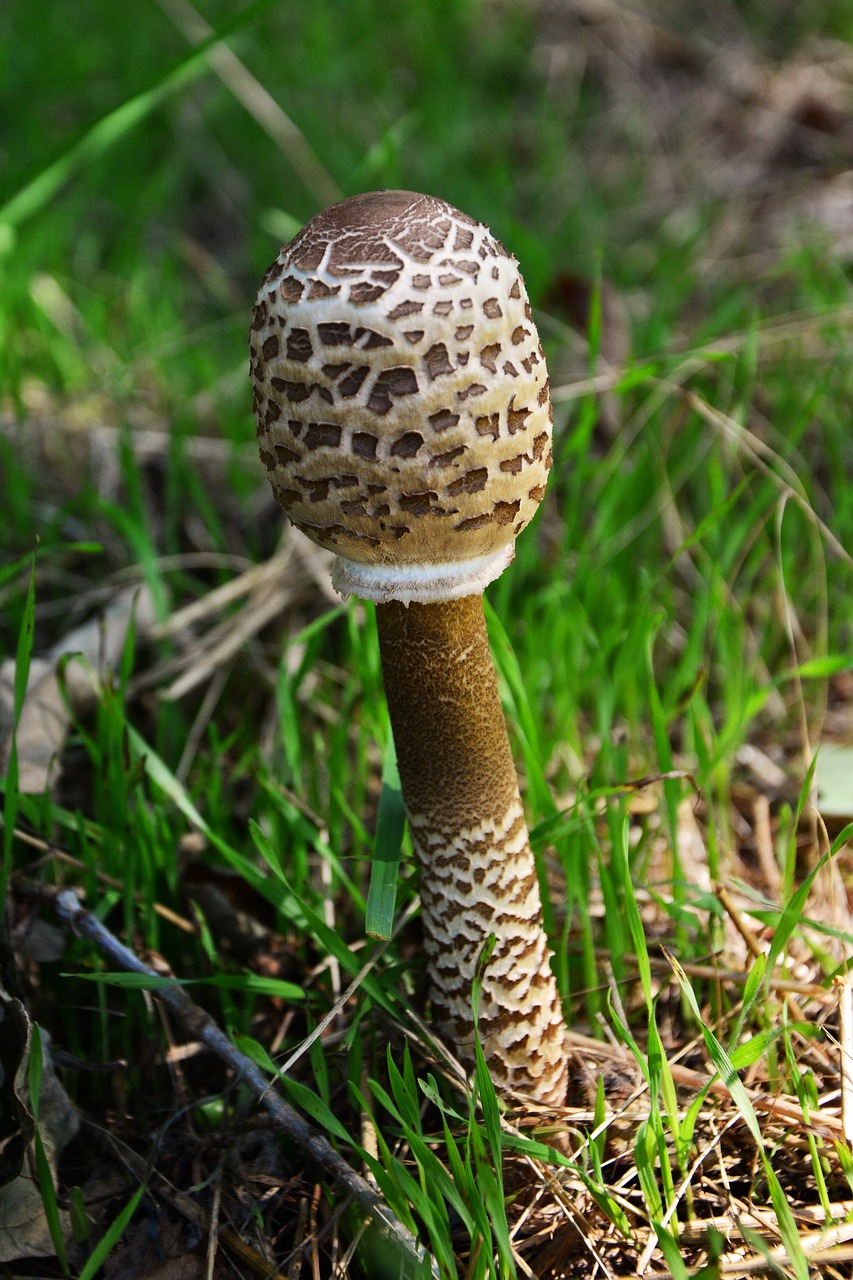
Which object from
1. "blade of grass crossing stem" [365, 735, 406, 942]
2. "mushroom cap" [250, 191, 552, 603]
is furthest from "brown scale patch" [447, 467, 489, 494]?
"blade of grass crossing stem" [365, 735, 406, 942]

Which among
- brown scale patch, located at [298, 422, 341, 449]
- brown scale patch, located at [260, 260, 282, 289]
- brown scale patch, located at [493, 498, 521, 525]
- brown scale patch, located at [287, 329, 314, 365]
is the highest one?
brown scale patch, located at [260, 260, 282, 289]

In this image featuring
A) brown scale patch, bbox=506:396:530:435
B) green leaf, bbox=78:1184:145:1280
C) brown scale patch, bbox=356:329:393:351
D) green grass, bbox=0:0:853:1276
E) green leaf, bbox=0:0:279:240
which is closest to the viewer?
brown scale patch, bbox=356:329:393:351

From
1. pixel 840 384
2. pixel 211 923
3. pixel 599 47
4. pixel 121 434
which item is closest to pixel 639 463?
pixel 840 384

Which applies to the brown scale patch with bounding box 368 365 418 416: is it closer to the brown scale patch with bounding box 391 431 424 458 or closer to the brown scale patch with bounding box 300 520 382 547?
the brown scale patch with bounding box 391 431 424 458

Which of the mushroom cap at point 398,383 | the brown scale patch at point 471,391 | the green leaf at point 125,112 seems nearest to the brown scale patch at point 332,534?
the mushroom cap at point 398,383

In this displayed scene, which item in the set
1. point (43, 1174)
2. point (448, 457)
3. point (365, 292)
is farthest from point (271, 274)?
point (43, 1174)

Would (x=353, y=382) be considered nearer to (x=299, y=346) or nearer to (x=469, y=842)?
(x=299, y=346)

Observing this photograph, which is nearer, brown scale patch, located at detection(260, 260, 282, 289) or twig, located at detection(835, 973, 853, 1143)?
brown scale patch, located at detection(260, 260, 282, 289)

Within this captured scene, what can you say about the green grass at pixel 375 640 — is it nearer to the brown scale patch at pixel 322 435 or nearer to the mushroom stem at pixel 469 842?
the mushroom stem at pixel 469 842
